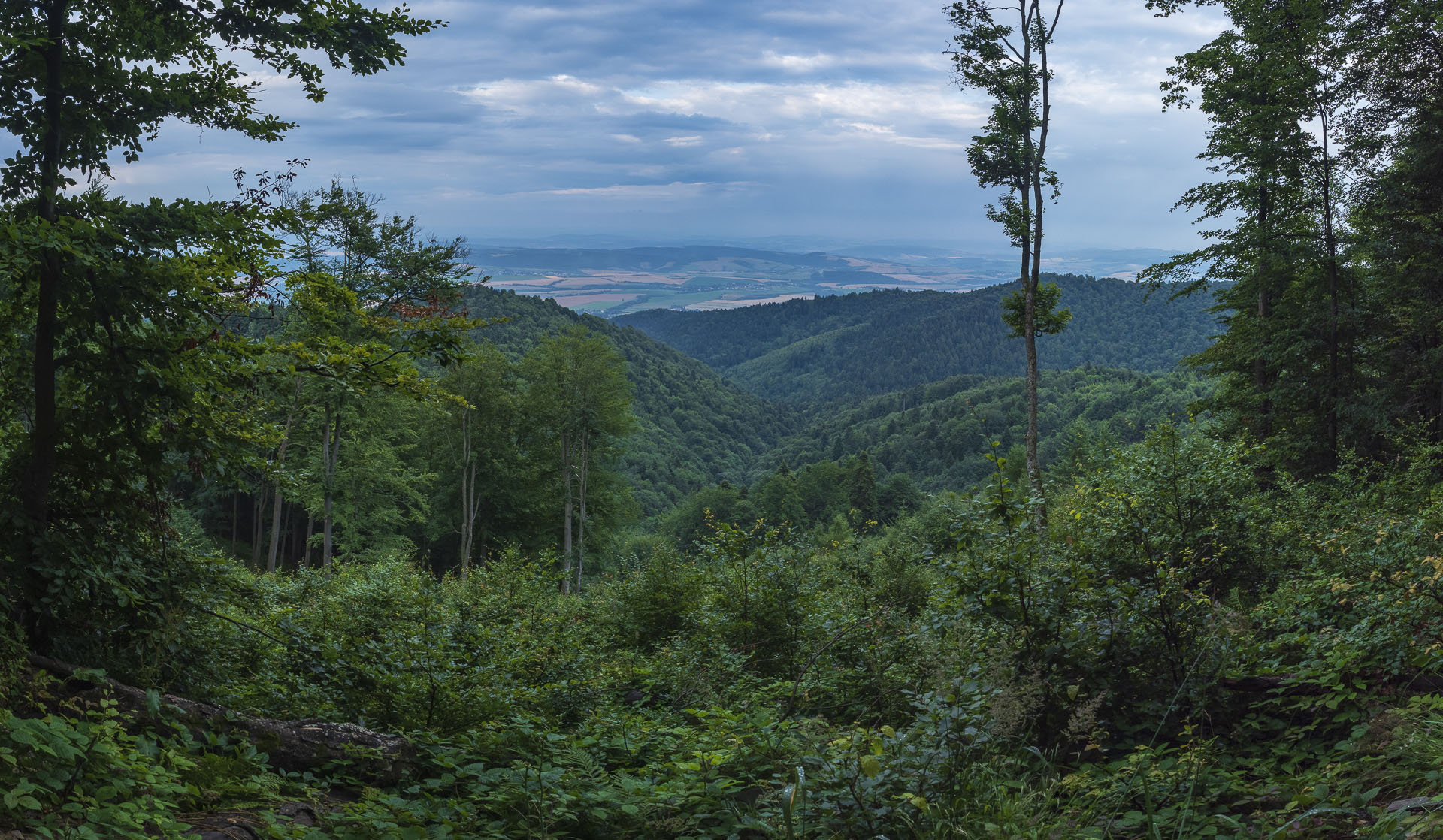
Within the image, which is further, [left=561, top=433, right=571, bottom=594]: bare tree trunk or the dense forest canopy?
[left=561, top=433, right=571, bottom=594]: bare tree trunk

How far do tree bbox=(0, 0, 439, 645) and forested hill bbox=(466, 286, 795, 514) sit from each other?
56.6 metres

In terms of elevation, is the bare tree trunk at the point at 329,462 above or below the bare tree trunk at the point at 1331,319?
below

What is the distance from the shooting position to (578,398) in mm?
34312

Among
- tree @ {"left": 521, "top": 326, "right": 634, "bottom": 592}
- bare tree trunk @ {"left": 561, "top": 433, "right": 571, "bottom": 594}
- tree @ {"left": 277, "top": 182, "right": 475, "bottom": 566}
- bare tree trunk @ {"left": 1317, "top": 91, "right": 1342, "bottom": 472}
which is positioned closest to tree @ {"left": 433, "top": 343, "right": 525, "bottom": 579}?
tree @ {"left": 521, "top": 326, "right": 634, "bottom": 592}

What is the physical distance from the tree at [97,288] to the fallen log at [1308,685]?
7374mm

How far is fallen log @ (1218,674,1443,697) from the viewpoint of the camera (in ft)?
14.1

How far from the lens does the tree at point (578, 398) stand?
1351 inches

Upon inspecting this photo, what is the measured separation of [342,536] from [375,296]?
13614 mm

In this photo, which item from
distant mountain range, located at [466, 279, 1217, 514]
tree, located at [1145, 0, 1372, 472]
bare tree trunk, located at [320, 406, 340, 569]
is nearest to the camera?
tree, located at [1145, 0, 1372, 472]

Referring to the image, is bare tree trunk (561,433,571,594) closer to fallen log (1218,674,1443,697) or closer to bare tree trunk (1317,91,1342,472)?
bare tree trunk (1317,91,1342,472)

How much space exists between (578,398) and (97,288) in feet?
98.3

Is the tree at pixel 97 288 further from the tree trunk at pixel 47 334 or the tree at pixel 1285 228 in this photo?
the tree at pixel 1285 228

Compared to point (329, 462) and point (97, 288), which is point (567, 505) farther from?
point (97, 288)

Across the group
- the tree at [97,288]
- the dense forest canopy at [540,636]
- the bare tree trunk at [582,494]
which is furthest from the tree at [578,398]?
the tree at [97,288]
